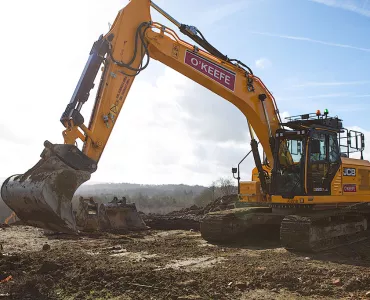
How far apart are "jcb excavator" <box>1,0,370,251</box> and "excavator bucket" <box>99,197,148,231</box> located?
3.39 metres

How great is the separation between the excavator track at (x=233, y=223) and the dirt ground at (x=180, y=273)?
69 cm

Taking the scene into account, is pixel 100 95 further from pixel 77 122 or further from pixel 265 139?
pixel 265 139

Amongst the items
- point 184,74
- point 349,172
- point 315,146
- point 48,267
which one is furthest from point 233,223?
point 48,267

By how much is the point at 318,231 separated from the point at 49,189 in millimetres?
6130

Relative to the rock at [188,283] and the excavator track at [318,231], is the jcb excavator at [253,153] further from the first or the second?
the rock at [188,283]

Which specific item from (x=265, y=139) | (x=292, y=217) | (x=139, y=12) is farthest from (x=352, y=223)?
(x=139, y=12)

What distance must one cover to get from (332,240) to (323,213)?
0.80m

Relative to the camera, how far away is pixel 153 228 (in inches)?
593

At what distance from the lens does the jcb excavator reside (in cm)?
754

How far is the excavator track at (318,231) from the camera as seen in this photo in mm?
9320

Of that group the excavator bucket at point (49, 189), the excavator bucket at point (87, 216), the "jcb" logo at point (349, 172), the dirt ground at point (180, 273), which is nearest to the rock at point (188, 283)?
the dirt ground at point (180, 273)

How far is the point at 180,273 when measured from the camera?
6.89 meters

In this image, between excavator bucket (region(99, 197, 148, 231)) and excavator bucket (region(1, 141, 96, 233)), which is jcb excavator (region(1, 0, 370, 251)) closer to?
excavator bucket (region(1, 141, 96, 233))

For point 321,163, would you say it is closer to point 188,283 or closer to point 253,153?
point 253,153
